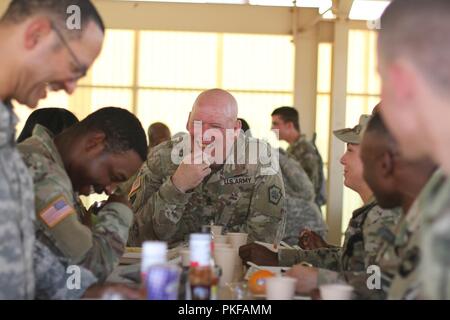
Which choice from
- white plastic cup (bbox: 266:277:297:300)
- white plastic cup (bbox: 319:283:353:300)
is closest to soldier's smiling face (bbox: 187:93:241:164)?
white plastic cup (bbox: 266:277:297:300)

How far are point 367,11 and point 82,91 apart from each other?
369 cm

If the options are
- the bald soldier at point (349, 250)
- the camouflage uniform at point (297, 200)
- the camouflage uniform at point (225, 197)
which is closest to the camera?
the bald soldier at point (349, 250)

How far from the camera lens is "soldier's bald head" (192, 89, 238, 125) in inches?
135

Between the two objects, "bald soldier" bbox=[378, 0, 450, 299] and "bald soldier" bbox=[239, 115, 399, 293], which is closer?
"bald soldier" bbox=[378, 0, 450, 299]

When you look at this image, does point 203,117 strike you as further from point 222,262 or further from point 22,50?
point 22,50

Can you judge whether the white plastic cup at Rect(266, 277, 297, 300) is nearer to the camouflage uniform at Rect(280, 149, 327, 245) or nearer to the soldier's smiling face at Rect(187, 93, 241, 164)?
the soldier's smiling face at Rect(187, 93, 241, 164)

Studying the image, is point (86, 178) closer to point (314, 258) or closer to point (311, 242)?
point (314, 258)

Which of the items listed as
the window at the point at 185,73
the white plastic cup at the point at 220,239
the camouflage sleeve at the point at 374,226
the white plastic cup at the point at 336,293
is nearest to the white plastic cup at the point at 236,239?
the white plastic cup at the point at 220,239

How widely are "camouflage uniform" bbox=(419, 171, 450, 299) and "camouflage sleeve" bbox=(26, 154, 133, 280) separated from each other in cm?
107

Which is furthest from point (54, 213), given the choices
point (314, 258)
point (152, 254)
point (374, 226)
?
point (314, 258)

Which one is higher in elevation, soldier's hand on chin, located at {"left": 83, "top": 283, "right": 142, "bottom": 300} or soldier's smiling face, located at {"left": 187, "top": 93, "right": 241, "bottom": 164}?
soldier's smiling face, located at {"left": 187, "top": 93, "right": 241, "bottom": 164}

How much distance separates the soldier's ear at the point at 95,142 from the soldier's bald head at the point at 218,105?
120 centimetres

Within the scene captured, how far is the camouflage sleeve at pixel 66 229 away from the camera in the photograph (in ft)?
6.72

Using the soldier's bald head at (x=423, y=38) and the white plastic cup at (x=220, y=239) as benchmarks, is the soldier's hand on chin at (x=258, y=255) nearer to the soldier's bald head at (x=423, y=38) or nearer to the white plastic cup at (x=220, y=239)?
the white plastic cup at (x=220, y=239)
